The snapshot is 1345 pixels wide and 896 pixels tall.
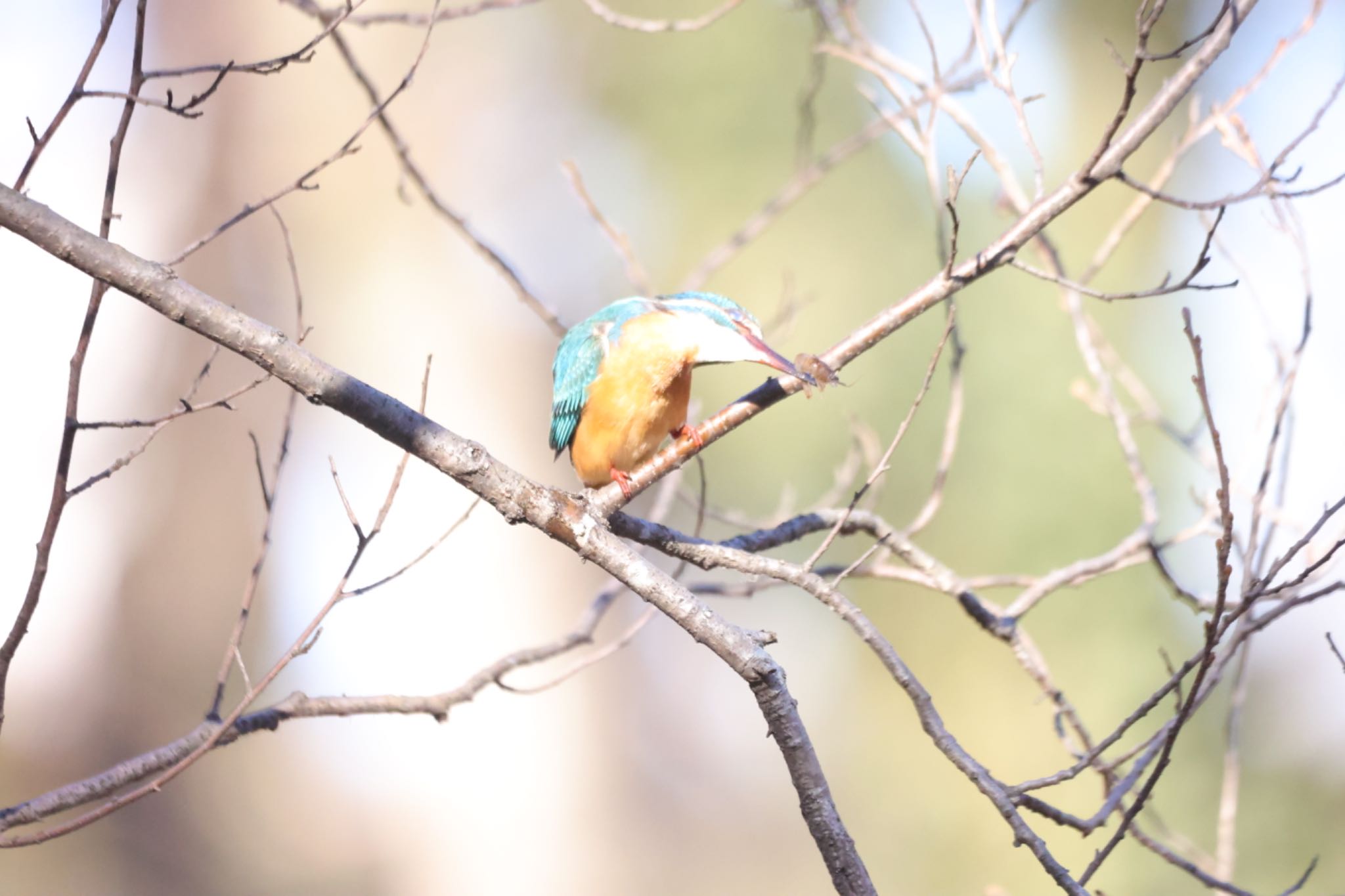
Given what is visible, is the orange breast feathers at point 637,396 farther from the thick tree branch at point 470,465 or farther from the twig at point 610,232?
the thick tree branch at point 470,465

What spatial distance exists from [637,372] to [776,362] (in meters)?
0.76

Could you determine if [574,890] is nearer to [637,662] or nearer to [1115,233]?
[637,662]

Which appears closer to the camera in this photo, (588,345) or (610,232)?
(588,345)

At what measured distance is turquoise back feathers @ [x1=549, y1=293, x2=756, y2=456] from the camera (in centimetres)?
322

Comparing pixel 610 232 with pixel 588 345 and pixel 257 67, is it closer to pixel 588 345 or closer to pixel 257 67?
pixel 588 345

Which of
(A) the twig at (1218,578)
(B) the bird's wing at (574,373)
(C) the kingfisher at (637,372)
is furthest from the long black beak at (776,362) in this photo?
(A) the twig at (1218,578)

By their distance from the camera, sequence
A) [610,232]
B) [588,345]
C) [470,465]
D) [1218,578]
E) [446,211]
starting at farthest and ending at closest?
Result: [610,232] < [588,345] < [446,211] < [470,465] < [1218,578]

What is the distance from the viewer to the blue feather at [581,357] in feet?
11.1

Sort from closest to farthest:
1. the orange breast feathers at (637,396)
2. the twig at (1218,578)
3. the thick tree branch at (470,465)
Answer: the twig at (1218,578), the thick tree branch at (470,465), the orange breast feathers at (637,396)

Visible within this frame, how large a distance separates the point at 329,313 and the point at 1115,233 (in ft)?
24.3

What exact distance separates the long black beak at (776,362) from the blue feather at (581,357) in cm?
62

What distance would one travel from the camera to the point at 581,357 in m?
3.46

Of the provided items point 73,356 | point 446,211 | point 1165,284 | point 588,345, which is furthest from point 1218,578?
point 446,211

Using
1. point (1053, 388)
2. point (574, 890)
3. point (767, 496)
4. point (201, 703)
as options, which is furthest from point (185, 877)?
point (1053, 388)
